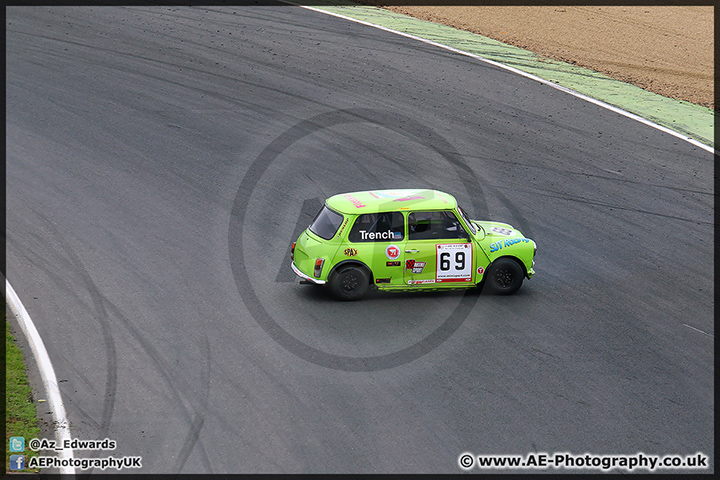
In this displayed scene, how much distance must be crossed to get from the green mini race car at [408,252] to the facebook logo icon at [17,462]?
497 cm

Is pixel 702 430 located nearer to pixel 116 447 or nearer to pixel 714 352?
pixel 714 352

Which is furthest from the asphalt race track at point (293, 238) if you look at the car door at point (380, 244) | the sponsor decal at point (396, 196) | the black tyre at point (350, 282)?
the sponsor decal at point (396, 196)

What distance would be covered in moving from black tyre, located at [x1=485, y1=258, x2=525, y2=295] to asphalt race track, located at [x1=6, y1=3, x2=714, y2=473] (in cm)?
23

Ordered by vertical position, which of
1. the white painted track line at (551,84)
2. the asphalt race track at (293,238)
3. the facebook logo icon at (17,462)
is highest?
the white painted track line at (551,84)

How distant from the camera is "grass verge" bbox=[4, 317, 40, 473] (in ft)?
27.6

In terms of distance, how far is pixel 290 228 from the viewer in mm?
14539

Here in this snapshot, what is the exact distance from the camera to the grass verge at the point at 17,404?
27.6 ft

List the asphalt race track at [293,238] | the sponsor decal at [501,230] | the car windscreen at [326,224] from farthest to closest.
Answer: the sponsor decal at [501,230]
the car windscreen at [326,224]
the asphalt race track at [293,238]

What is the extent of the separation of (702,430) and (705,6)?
2610 cm

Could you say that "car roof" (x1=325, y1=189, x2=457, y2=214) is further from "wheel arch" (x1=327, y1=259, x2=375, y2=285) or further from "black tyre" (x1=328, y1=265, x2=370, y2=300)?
"black tyre" (x1=328, y1=265, x2=370, y2=300)

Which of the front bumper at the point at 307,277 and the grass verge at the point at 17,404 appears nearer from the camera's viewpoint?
the grass verge at the point at 17,404

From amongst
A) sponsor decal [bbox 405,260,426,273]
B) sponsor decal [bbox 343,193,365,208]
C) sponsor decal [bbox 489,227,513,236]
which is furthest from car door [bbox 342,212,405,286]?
sponsor decal [bbox 489,227,513,236]

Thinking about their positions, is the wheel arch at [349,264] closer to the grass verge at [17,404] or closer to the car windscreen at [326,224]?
the car windscreen at [326,224]

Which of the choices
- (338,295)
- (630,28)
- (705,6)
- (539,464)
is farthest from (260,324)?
(705,6)
